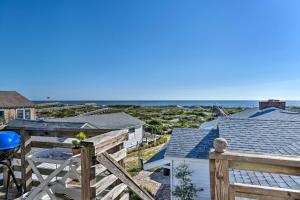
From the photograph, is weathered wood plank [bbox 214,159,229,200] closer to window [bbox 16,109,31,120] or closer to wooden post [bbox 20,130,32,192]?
wooden post [bbox 20,130,32,192]

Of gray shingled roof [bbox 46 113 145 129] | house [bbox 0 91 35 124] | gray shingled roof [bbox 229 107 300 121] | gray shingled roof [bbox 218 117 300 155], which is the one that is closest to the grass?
gray shingled roof [bbox 46 113 145 129]

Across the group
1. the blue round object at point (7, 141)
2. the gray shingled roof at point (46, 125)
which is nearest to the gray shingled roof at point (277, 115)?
the gray shingled roof at point (46, 125)

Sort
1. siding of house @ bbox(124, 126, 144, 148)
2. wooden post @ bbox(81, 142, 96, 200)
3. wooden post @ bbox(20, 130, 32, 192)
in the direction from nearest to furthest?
wooden post @ bbox(81, 142, 96, 200) < wooden post @ bbox(20, 130, 32, 192) < siding of house @ bbox(124, 126, 144, 148)

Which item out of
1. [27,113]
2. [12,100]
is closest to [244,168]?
[27,113]

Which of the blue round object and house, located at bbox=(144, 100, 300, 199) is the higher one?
the blue round object

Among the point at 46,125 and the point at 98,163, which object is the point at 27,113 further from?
the point at 98,163

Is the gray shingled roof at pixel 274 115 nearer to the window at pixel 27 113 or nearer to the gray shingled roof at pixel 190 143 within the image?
the gray shingled roof at pixel 190 143
